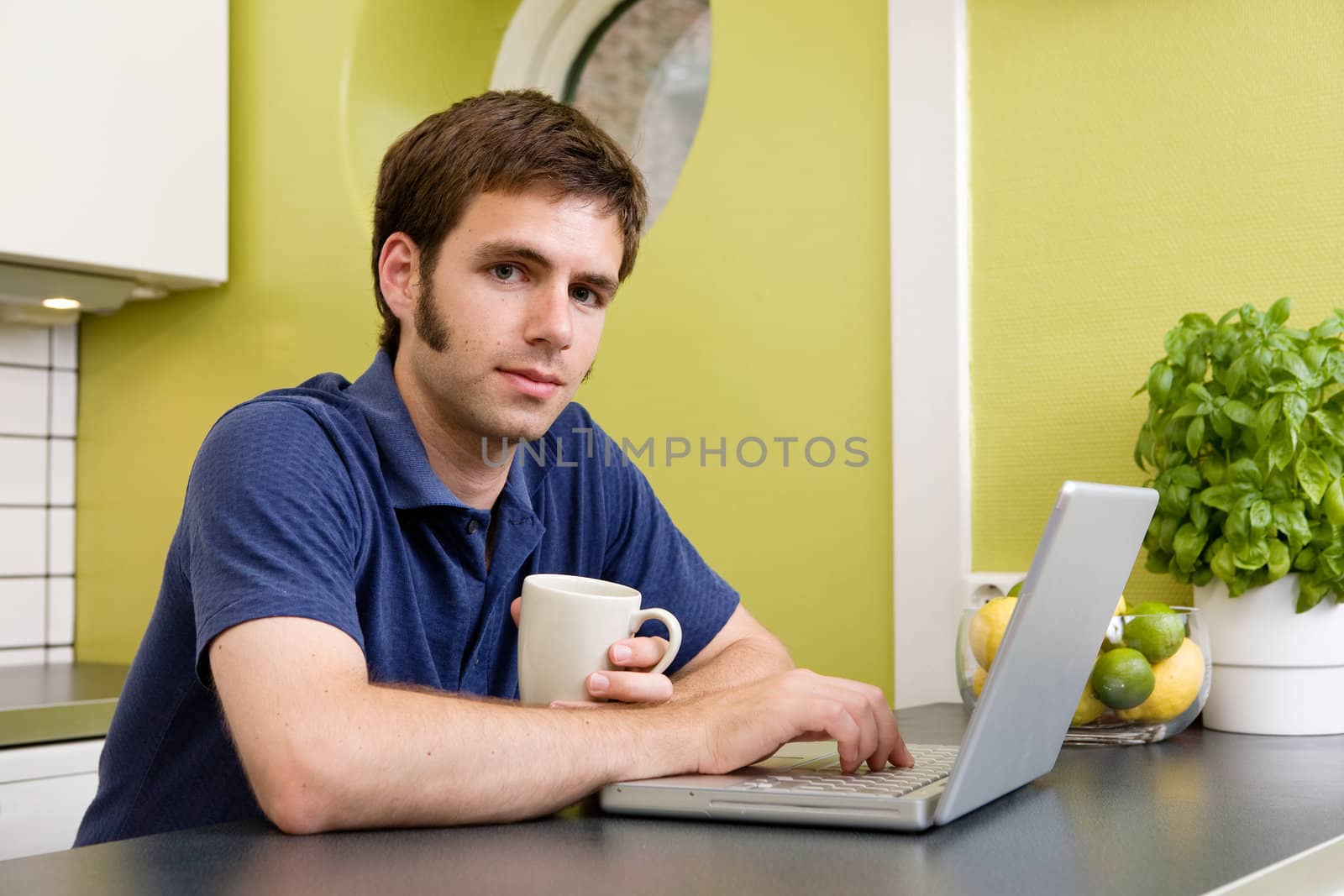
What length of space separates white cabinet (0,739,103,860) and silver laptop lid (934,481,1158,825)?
1361 mm

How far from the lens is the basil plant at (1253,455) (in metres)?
1.18

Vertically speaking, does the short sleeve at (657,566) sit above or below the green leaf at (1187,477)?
below

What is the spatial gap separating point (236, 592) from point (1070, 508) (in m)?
0.54

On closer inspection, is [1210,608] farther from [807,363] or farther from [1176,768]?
[807,363]

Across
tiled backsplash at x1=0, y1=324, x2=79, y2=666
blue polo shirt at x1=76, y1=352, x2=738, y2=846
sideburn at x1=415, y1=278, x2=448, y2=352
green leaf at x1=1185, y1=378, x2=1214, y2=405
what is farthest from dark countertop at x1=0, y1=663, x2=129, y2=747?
green leaf at x1=1185, y1=378, x2=1214, y2=405

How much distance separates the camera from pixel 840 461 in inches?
65.5

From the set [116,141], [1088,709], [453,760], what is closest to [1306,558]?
[1088,709]

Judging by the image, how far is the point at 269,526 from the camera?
95 cm

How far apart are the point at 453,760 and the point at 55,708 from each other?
4.10 feet

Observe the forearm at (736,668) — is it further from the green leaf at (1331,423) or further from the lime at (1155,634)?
the green leaf at (1331,423)

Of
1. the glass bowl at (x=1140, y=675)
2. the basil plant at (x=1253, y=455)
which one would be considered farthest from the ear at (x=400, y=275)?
the basil plant at (x=1253, y=455)

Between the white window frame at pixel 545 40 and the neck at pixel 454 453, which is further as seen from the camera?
the white window frame at pixel 545 40

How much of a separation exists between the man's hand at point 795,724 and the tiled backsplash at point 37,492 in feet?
6.22

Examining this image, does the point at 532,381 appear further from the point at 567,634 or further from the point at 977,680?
the point at 977,680
